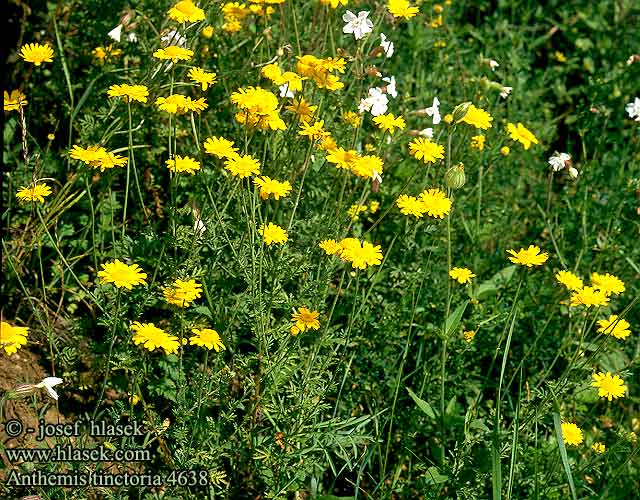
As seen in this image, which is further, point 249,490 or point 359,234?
point 359,234

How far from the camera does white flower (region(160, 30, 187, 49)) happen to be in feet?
8.02

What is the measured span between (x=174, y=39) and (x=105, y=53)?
426mm

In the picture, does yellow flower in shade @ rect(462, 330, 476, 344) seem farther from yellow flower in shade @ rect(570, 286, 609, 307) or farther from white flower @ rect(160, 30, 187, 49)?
white flower @ rect(160, 30, 187, 49)

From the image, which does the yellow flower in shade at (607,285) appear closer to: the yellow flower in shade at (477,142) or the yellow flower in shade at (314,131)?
the yellow flower in shade at (477,142)

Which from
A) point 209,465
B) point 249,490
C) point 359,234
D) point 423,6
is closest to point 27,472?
point 209,465

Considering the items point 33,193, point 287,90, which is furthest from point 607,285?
point 33,193

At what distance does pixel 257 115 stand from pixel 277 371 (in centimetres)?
67

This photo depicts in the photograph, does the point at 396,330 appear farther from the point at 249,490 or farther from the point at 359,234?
the point at 249,490

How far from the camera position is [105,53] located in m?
2.85

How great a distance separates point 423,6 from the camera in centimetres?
402

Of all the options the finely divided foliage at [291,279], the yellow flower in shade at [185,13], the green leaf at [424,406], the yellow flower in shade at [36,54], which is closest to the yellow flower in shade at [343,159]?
the finely divided foliage at [291,279]

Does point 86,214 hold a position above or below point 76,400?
above

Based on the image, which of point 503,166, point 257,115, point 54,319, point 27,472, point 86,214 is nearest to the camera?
point 27,472

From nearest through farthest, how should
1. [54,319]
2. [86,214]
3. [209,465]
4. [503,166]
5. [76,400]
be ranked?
[209,465] → [76,400] → [54,319] → [86,214] → [503,166]
